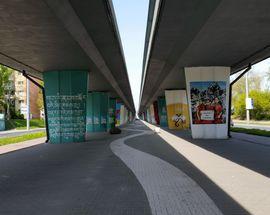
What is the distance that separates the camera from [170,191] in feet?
28.5

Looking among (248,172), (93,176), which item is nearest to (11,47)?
(93,176)

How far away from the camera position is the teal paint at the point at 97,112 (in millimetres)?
45719

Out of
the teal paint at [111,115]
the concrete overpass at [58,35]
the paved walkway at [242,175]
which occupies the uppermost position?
the concrete overpass at [58,35]

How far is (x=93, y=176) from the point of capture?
11.1 metres

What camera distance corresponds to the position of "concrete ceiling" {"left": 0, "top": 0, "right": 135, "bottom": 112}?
12352mm

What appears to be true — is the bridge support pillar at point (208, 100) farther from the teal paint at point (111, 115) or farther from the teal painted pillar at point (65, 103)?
the teal paint at point (111, 115)

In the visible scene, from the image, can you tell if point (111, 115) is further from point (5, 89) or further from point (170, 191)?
point (170, 191)

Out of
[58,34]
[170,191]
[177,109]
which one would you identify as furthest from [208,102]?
[177,109]

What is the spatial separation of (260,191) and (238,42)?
1200cm

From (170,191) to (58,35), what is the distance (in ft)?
30.2

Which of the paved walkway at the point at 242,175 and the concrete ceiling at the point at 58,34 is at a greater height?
the concrete ceiling at the point at 58,34

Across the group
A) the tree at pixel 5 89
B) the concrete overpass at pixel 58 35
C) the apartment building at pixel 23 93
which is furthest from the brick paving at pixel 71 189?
the apartment building at pixel 23 93

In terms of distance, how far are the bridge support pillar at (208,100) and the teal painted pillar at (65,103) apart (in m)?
7.58

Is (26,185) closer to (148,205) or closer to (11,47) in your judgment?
(148,205)
